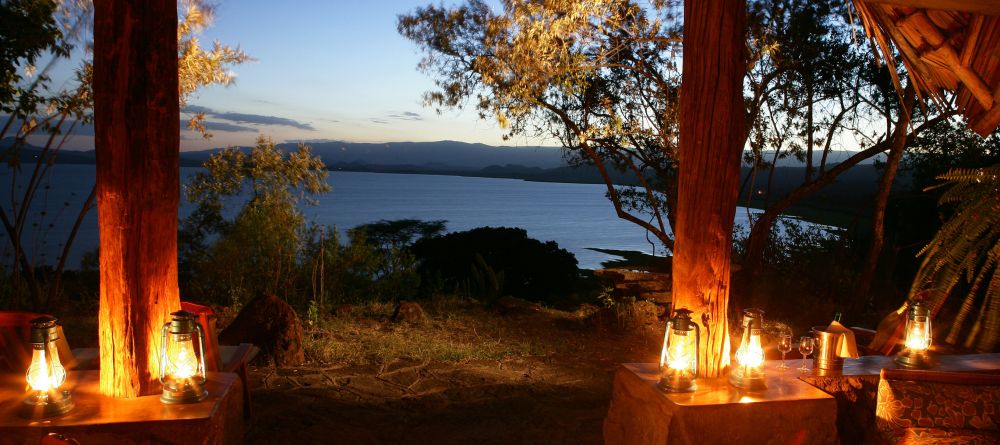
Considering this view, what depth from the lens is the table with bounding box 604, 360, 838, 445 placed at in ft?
9.68

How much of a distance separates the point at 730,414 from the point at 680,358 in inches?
12.5

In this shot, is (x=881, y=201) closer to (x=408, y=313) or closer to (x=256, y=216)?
(x=408, y=313)

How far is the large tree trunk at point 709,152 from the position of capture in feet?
10.4

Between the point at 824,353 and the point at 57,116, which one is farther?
the point at 57,116

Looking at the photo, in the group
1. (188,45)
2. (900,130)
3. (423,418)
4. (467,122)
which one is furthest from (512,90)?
(900,130)

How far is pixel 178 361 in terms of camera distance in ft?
9.39

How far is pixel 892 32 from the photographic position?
2.99 meters

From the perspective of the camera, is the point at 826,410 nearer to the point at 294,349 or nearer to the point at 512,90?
the point at 294,349

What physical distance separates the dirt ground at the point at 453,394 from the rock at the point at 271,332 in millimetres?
156

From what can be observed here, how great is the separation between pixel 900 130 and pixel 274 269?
7.07m

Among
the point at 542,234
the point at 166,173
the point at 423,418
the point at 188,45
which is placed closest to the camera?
the point at 166,173

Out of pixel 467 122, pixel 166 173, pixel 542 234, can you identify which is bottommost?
pixel 542 234

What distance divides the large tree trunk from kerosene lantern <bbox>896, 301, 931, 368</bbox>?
1187 mm

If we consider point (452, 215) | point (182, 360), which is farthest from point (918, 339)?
point (452, 215)
